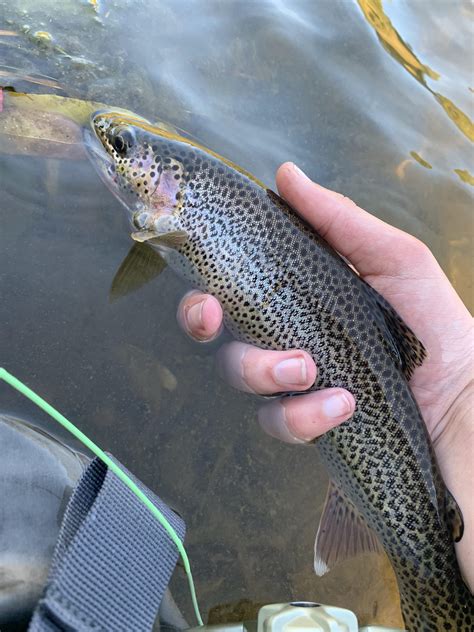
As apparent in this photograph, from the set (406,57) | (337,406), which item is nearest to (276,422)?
(337,406)

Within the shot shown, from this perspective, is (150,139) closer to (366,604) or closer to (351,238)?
(351,238)

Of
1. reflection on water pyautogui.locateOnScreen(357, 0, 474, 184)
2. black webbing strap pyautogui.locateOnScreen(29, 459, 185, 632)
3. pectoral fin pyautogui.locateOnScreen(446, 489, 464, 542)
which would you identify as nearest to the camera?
black webbing strap pyautogui.locateOnScreen(29, 459, 185, 632)

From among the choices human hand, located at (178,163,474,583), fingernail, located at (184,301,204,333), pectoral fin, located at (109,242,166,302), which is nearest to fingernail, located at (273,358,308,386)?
human hand, located at (178,163,474,583)

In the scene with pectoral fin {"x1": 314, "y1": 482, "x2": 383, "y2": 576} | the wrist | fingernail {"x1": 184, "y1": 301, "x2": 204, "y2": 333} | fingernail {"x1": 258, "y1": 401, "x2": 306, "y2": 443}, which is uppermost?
the wrist

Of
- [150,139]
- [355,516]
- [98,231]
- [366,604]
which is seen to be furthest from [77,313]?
[366,604]

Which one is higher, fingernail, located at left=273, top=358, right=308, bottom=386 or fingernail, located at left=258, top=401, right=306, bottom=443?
fingernail, located at left=273, top=358, right=308, bottom=386

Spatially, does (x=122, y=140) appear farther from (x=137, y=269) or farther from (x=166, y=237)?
(x=137, y=269)

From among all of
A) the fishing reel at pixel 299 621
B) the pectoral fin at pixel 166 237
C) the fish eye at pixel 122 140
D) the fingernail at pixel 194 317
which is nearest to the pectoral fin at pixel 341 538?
the fishing reel at pixel 299 621

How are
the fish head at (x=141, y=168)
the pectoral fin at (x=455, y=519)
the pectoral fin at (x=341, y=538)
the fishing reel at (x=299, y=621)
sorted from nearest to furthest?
1. the fishing reel at (x=299, y=621)
2. the pectoral fin at (x=455, y=519)
3. the pectoral fin at (x=341, y=538)
4. the fish head at (x=141, y=168)

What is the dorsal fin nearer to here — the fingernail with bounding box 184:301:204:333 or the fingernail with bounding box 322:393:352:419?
the fingernail with bounding box 322:393:352:419

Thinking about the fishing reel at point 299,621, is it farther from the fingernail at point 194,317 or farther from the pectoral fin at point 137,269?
the pectoral fin at point 137,269
